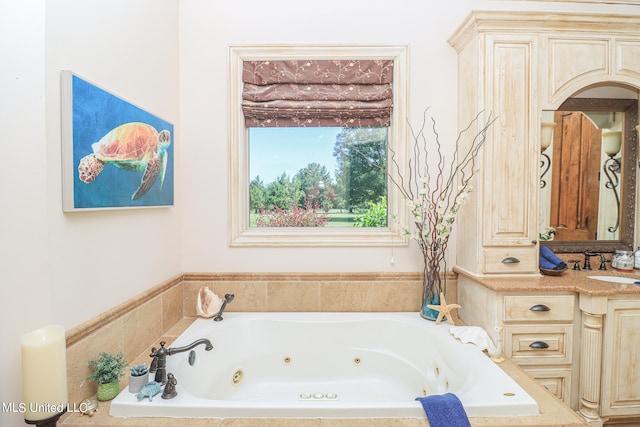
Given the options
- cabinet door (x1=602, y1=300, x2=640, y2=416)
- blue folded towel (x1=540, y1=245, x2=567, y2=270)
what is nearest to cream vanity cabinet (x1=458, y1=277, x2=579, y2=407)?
cabinet door (x1=602, y1=300, x2=640, y2=416)

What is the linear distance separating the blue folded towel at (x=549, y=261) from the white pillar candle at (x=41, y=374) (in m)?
2.42

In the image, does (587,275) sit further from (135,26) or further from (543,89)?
(135,26)

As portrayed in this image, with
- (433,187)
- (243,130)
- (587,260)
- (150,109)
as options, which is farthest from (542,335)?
(150,109)

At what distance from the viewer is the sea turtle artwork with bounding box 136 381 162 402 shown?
1298 millimetres

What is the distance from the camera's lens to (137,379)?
1.35 meters

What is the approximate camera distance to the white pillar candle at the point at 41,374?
39.4 inches

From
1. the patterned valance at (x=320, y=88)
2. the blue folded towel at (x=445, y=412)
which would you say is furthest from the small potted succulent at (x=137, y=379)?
the patterned valance at (x=320, y=88)

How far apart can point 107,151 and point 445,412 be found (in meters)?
1.71

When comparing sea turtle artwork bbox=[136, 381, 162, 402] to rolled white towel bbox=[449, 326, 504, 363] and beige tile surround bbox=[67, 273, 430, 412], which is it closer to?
beige tile surround bbox=[67, 273, 430, 412]

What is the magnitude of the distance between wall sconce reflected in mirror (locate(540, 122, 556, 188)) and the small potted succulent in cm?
251

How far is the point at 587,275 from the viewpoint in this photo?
206cm

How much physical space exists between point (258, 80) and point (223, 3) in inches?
21.9

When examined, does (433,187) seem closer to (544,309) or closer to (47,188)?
(544,309)

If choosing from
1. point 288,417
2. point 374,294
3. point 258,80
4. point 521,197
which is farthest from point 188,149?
point 521,197
